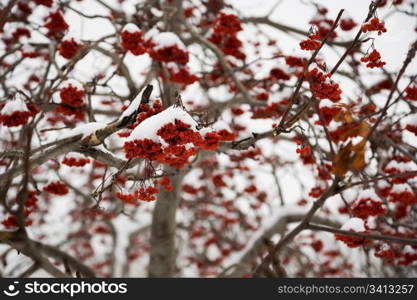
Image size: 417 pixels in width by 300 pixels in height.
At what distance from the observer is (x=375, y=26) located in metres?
2.15

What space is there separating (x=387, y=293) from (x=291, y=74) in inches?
107

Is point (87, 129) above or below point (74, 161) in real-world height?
below

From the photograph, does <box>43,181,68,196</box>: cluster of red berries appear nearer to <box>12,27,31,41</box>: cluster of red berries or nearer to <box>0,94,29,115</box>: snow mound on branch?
<box>0,94,29,115</box>: snow mound on branch

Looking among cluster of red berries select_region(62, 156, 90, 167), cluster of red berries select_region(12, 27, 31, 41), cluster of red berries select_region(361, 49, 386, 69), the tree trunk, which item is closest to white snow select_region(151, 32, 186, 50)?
cluster of red berries select_region(62, 156, 90, 167)

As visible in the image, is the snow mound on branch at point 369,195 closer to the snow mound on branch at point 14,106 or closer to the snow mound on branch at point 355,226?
the snow mound on branch at point 355,226

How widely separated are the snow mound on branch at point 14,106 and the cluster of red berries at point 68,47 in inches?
40.2

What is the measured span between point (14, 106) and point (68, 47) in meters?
1.15

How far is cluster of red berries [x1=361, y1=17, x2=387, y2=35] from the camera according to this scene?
2.10 meters

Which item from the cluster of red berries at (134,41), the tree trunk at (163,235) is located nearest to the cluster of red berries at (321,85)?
the cluster of red berries at (134,41)

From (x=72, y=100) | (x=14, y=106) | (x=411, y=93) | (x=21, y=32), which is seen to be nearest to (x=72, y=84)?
(x=72, y=100)

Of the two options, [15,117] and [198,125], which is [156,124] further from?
[15,117]

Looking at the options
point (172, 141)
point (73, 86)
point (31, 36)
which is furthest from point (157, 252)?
point (172, 141)

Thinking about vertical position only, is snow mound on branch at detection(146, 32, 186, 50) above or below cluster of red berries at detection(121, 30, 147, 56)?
below

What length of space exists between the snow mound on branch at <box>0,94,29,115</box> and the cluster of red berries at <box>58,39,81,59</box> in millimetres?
1022
